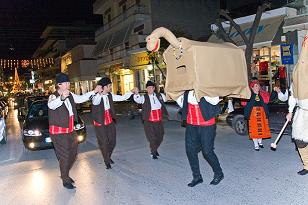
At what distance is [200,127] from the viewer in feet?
17.8

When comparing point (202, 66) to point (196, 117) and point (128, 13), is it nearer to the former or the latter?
point (196, 117)

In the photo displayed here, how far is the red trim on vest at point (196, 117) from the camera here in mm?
5398

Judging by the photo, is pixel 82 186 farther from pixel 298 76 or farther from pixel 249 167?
pixel 298 76

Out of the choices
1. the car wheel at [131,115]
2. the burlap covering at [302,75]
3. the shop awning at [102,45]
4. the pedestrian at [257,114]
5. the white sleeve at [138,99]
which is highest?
the shop awning at [102,45]

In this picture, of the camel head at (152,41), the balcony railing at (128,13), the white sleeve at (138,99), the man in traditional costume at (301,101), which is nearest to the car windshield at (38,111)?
the white sleeve at (138,99)

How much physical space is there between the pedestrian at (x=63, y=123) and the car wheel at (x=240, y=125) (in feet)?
18.4

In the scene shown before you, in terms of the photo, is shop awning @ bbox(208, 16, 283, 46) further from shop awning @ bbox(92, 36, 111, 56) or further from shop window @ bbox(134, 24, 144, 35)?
shop awning @ bbox(92, 36, 111, 56)

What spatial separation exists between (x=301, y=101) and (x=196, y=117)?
1.80m

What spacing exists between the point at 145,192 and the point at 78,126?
4.81m

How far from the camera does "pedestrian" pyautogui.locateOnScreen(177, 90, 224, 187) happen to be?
5379 mm

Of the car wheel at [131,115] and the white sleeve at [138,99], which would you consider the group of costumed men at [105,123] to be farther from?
the car wheel at [131,115]

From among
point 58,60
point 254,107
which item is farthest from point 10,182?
point 58,60

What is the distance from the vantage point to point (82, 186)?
604cm

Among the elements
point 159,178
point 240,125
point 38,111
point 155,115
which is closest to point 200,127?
point 159,178
